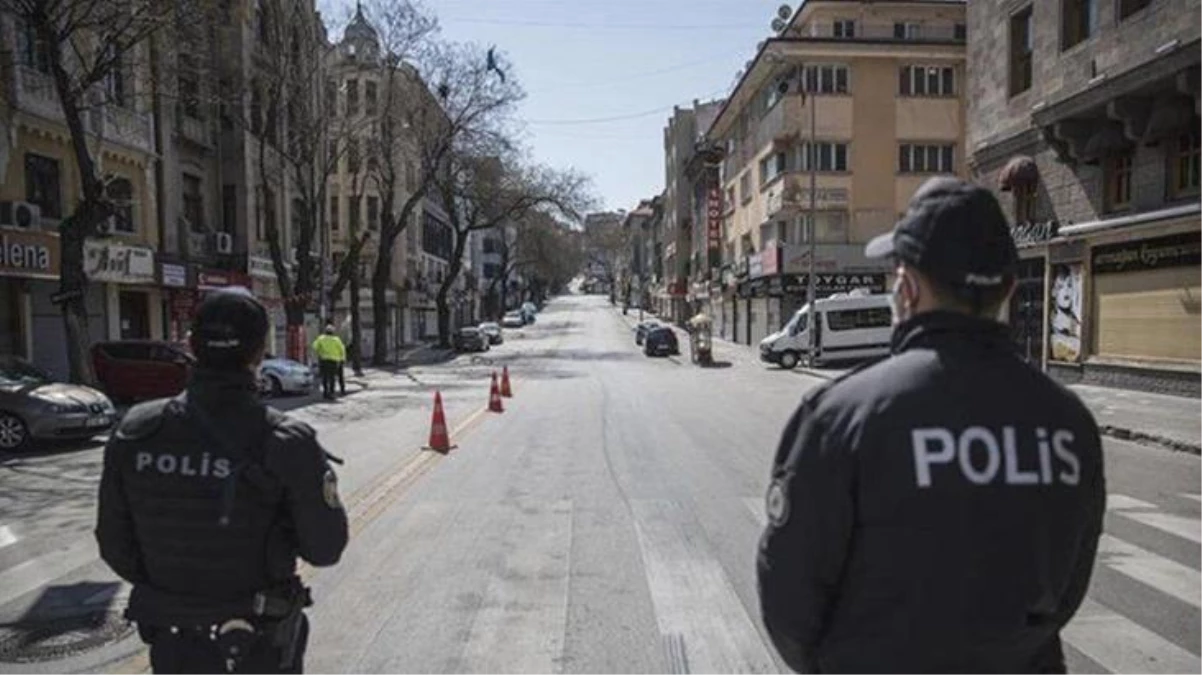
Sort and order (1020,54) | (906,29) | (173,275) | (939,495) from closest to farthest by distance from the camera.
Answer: (939,495)
(1020,54)
(173,275)
(906,29)

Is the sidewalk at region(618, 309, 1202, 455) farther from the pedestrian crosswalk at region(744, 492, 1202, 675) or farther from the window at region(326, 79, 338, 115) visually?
the window at region(326, 79, 338, 115)

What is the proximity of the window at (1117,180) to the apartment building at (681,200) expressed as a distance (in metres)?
59.6

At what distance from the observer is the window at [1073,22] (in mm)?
21109

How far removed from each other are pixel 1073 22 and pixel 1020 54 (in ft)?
→ 8.77

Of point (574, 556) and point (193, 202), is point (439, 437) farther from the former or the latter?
point (193, 202)

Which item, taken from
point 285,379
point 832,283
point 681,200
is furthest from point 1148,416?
point 681,200

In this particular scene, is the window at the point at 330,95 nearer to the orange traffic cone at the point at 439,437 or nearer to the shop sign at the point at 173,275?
the shop sign at the point at 173,275

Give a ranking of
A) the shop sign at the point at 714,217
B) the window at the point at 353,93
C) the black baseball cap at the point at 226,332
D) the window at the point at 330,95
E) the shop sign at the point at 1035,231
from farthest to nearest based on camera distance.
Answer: the shop sign at the point at 714,217, the window at the point at 353,93, the window at the point at 330,95, the shop sign at the point at 1035,231, the black baseball cap at the point at 226,332

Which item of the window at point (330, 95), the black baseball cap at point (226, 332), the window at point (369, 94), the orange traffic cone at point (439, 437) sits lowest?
the orange traffic cone at point (439, 437)

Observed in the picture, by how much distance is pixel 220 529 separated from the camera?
279cm

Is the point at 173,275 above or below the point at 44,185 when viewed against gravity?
below

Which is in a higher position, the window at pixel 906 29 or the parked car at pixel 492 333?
the window at pixel 906 29

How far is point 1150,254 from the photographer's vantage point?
62.3 feet

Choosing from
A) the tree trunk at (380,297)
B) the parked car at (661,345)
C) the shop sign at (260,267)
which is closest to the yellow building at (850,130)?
the parked car at (661,345)
